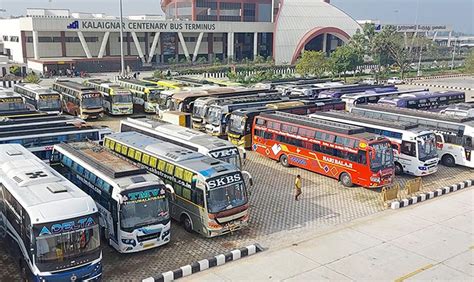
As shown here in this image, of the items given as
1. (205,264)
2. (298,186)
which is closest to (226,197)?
(205,264)

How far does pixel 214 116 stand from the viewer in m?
28.8

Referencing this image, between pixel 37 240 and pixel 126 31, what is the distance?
6059 centimetres

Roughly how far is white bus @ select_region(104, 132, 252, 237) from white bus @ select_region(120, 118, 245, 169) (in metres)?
1.63

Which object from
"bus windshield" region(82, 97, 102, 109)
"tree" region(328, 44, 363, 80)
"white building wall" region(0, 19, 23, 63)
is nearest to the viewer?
"bus windshield" region(82, 97, 102, 109)

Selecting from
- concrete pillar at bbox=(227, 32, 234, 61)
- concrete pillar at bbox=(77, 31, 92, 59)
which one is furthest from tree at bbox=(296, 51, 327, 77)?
concrete pillar at bbox=(77, 31, 92, 59)

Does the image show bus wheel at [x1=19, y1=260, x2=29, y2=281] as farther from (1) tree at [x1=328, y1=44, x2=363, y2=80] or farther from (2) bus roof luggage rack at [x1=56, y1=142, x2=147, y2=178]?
(1) tree at [x1=328, y1=44, x2=363, y2=80]

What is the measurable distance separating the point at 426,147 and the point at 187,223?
1273cm

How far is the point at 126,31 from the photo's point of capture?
68250 mm

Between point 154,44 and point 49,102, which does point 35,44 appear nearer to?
point 154,44

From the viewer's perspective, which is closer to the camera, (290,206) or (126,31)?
(290,206)

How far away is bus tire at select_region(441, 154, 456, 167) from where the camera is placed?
2512cm

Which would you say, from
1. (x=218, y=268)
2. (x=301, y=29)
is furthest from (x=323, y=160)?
(x=301, y=29)

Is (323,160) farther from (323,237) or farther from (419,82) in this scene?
(419,82)

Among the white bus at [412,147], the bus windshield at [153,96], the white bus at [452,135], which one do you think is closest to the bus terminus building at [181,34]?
the bus windshield at [153,96]
